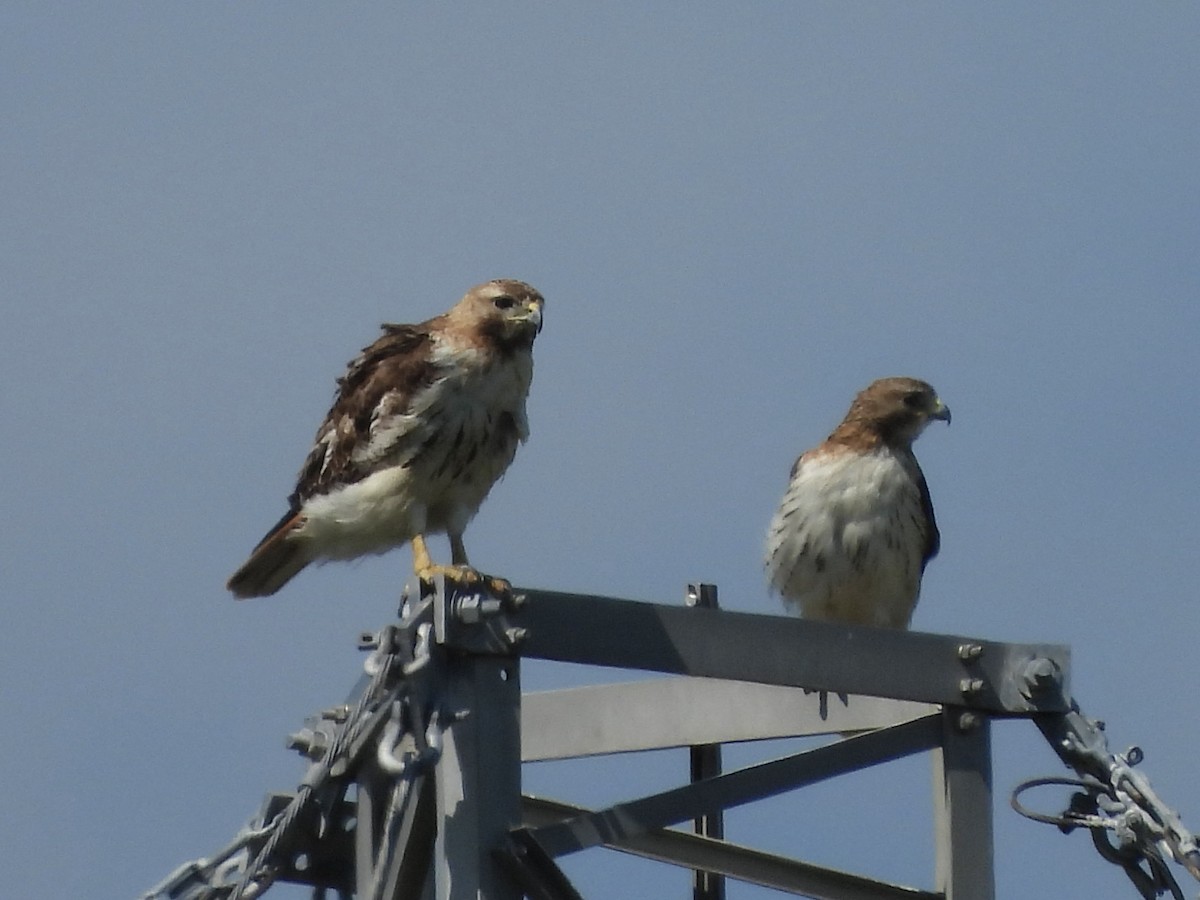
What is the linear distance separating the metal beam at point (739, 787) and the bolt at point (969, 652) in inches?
7.8

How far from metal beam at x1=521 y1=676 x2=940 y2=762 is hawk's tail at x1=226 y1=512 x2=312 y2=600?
1.98m

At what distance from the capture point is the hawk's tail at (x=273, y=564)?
8312mm

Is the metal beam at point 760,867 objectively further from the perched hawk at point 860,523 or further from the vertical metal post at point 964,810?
the perched hawk at point 860,523

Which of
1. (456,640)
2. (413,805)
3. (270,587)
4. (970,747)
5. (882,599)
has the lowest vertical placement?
(413,805)

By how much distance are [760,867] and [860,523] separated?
3565 millimetres

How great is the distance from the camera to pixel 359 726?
476 cm

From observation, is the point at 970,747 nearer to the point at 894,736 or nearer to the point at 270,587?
the point at 894,736

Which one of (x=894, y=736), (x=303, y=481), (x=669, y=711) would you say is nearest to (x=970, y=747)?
(x=894, y=736)

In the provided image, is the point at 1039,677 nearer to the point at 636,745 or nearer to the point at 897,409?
the point at 636,745

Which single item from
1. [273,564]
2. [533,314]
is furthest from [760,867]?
[273,564]

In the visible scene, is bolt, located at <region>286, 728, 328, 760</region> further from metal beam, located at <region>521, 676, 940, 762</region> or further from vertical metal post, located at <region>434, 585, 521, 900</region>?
metal beam, located at <region>521, 676, 940, 762</region>

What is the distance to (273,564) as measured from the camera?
331 inches

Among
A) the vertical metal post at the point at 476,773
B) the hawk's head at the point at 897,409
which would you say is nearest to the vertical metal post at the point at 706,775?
the vertical metal post at the point at 476,773

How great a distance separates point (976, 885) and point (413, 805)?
5.55ft
